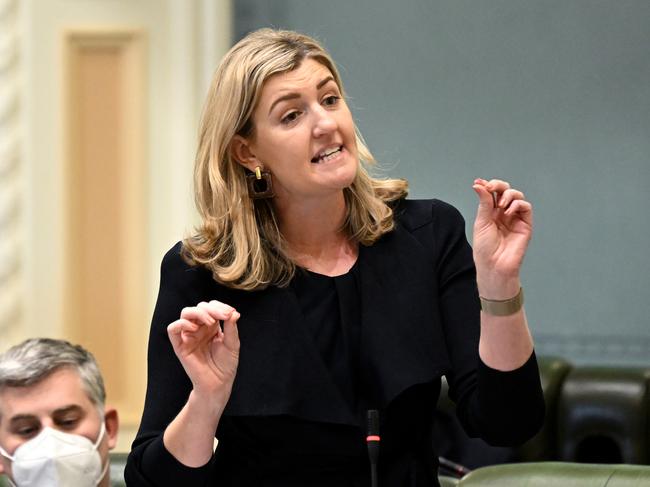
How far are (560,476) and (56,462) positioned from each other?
112 centimetres

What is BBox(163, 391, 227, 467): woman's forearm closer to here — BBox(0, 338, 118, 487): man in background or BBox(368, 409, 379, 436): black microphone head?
BBox(368, 409, 379, 436): black microphone head

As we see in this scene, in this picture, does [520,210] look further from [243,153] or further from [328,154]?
[243,153]

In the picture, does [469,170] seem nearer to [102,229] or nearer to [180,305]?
[102,229]

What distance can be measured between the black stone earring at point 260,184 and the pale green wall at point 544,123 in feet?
7.45

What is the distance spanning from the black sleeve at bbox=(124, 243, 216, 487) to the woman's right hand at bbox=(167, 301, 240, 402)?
0.46ft

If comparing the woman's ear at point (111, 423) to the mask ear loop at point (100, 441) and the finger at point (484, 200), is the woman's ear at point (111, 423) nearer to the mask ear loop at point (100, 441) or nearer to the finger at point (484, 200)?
the mask ear loop at point (100, 441)

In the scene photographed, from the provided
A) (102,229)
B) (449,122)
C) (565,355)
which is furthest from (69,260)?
(565,355)

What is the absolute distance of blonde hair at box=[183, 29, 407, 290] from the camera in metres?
2.24

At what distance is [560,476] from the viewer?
2436mm

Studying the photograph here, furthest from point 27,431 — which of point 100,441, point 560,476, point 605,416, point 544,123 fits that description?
point 544,123

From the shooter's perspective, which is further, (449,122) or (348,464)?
(449,122)

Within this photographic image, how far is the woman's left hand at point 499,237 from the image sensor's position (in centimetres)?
193

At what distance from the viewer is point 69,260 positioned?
16.4 ft

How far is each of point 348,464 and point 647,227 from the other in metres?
2.73
